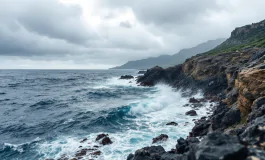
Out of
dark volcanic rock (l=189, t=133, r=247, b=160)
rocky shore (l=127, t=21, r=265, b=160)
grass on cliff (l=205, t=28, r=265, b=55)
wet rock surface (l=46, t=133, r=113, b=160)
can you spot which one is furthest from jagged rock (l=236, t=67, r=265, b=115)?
grass on cliff (l=205, t=28, r=265, b=55)

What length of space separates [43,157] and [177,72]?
2772 inches

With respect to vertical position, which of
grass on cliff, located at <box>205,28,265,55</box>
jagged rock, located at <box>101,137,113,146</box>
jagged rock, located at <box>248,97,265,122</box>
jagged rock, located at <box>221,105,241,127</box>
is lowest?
jagged rock, located at <box>101,137,113,146</box>

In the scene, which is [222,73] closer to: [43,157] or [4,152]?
[43,157]

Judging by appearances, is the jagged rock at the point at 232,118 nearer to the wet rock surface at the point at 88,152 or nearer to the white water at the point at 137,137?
the white water at the point at 137,137

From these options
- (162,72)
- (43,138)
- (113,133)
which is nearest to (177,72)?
(162,72)

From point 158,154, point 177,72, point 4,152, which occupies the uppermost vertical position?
point 177,72

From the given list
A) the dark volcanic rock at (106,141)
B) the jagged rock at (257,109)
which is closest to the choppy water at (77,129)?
the dark volcanic rock at (106,141)

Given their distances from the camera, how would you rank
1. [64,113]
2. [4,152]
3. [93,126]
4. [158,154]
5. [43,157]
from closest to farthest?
[158,154], [43,157], [4,152], [93,126], [64,113]

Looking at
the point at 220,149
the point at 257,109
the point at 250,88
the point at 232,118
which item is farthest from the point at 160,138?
the point at 220,149

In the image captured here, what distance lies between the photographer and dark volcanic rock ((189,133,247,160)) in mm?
7426

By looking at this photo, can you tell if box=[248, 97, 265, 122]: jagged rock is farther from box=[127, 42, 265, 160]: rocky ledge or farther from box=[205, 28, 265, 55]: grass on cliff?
box=[205, 28, 265, 55]: grass on cliff

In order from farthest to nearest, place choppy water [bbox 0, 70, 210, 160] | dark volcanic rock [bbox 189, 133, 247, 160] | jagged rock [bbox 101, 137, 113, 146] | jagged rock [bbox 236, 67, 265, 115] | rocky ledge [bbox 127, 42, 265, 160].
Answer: jagged rock [bbox 101, 137, 113, 146] < choppy water [bbox 0, 70, 210, 160] < jagged rock [bbox 236, 67, 265, 115] < rocky ledge [bbox 127, 42, 265, 160] < dark volcanic rock [bbox 189, 133, 247, 160]

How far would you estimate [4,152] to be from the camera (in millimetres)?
23922

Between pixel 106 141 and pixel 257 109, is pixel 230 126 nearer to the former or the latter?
pixel 257 109
